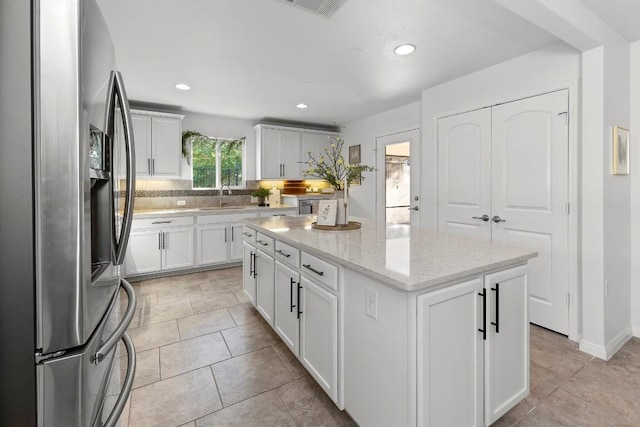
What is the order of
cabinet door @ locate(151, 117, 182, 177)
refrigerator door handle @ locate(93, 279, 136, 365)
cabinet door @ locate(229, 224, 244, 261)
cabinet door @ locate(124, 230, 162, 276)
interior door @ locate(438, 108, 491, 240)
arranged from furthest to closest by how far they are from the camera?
cabinet door @ locate(229, 224, 244, 261), cabinet door @ locate(151, 117, 182, 177), cabinet door @ locate(124, 230, 162, 276), interior door @ locate(438, 108, 491, 240), refrigerator door handle @ locate(93, 279, 136, 365)

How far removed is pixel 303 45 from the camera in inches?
105

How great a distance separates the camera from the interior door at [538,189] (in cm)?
266

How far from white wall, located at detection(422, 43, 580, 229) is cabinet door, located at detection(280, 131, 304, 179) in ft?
8.03

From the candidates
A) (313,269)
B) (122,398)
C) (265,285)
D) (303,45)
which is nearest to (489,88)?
(303,45)

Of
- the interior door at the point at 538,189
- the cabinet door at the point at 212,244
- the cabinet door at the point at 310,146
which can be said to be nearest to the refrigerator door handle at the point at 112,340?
the interior door at the point at 538,189

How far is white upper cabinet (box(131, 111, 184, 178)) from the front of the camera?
436cm

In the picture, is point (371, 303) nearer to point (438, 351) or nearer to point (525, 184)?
point (438, 351)

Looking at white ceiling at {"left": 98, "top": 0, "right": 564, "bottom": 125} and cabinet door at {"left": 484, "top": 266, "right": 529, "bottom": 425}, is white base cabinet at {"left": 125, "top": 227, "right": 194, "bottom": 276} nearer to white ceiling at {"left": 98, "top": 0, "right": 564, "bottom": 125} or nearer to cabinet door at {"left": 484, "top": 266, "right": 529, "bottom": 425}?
white ceiling at {"left": 98, "top": 0, "right": 564, "bottom": 125}

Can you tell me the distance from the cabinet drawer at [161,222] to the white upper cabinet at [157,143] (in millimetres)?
686

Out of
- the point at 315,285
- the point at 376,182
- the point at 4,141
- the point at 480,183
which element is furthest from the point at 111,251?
the point at 376,182

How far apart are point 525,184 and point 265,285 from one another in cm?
255

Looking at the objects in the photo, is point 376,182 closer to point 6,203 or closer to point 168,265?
point 168,265

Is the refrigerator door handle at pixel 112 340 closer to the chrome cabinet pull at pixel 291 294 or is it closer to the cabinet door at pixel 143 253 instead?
the chrome cabinet pull at pixel 291 294

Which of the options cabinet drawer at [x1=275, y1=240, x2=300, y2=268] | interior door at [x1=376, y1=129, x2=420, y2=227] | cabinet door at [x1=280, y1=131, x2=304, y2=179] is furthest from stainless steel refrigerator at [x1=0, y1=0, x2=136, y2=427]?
cabinet door at [x1=280, y1=131, x2=304, y2=179]
